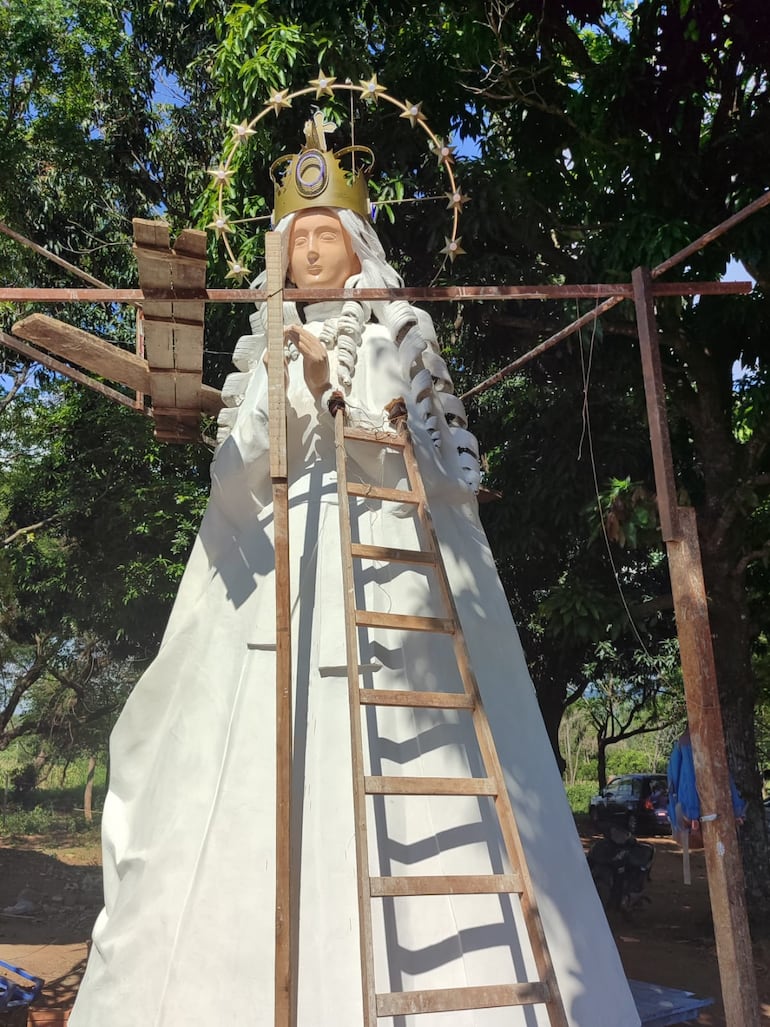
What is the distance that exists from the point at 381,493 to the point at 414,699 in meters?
0.87

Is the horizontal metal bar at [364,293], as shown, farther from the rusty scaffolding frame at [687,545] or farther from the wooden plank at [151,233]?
the wooden plank at [151,233]

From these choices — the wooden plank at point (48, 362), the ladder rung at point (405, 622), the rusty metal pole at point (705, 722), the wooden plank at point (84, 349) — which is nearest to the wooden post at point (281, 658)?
the ladder rung at point (405, 622)

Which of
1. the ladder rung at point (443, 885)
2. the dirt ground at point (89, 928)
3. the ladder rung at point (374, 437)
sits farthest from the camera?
the dirt ground at point (89, 928)

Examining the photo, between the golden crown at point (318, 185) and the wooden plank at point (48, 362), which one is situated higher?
the golden crown at point (318, 185)

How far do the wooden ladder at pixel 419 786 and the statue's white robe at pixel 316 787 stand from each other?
0.82 feet

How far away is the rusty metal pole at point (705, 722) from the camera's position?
3.40 m

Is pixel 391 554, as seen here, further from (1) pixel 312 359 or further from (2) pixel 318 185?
(2) pixel 318 185

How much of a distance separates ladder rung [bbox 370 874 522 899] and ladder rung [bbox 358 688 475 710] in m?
0.58

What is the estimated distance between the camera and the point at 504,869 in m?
3.69

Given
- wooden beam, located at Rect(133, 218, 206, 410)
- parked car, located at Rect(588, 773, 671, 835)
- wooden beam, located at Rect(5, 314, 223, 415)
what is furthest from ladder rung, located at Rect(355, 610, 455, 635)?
parked car, located at Rect(588, 773, 671, 835)

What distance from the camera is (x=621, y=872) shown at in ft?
33.0

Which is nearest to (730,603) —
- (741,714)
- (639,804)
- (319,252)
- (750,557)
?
(750,557)

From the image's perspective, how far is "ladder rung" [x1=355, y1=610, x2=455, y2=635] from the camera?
356cm

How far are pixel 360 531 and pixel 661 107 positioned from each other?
468 centimetres
